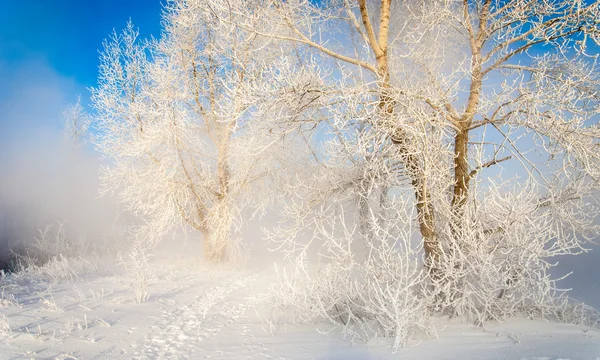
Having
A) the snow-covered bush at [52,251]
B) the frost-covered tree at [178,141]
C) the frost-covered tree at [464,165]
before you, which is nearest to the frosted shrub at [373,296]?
the frost-covered tree at [464,165]

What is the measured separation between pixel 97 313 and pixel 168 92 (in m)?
7.81

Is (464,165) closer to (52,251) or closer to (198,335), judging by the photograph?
(198,335)

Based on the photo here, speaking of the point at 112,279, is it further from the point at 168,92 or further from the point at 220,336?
the point at 168,92

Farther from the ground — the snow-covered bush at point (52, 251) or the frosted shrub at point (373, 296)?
the frosted shrub at point (373, 296)

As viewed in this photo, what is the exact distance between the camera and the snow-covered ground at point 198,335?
340 cm

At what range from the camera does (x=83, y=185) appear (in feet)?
100

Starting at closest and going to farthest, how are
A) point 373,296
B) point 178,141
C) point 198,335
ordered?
point 198,335
point 373,296
point 178,141

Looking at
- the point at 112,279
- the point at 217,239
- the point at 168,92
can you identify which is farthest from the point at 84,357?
the point at 168,92

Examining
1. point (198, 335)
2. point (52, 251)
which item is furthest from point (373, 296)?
point (52, 251)

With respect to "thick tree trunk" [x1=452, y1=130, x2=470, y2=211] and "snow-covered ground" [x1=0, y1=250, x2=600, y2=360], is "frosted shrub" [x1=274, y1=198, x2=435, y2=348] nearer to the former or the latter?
"snow-covered ground" [x1=0, y1=250, x2=600, y2=360]

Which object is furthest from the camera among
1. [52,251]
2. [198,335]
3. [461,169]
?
[52,251]

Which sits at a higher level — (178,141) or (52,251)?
(178,141)

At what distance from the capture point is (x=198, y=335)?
14.7 feet

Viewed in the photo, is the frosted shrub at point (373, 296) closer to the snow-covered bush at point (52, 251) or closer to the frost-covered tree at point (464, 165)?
the frost-covered tree at point (464, 165)
